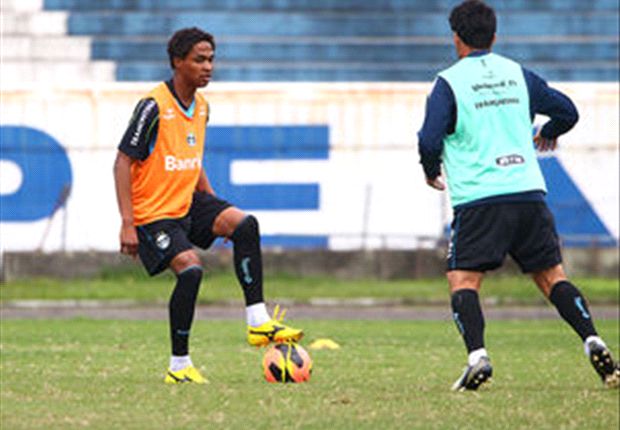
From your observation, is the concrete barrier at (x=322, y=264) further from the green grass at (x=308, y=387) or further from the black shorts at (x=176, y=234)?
the black shorts at (x=176, y=234)

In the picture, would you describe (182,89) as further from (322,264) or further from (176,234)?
(322,264)

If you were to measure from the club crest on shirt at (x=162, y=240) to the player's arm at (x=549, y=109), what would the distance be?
2.26 metres

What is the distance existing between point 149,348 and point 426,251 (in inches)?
520

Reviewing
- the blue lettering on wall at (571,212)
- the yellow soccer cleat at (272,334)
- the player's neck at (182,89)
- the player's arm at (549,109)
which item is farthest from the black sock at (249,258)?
the blue lettering on wall at (571,212)

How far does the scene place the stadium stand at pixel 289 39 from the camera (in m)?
33.0

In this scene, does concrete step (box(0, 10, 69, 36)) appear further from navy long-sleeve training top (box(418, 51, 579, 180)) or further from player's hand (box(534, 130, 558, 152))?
navy long-sleeve training top (box(418, 51, 579, 180))

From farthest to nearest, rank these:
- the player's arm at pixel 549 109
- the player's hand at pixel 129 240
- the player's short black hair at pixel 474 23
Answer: the player's hand at pixel 129 240
the player's arm at pixel 549 109
the player's short black hair at pixel 474 23

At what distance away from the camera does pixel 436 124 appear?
1027cm

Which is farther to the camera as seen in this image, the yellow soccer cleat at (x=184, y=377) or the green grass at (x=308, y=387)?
the yellow soccer cleat at (x=184, y=377)

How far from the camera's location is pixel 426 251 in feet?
94.1

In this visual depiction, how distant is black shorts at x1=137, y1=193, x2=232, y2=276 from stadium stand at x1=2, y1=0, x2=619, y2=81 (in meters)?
20.8

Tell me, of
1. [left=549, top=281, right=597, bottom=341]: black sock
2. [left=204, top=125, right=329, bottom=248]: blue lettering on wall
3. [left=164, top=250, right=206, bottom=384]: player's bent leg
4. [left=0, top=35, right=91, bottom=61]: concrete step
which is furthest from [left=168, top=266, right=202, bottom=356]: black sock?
[left=0, top=35, right=91, bottom=61]: concrete step

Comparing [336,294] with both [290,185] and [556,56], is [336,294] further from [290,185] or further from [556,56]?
[556,56]

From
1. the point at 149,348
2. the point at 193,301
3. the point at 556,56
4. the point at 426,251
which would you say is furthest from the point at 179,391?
the point at 556,56
